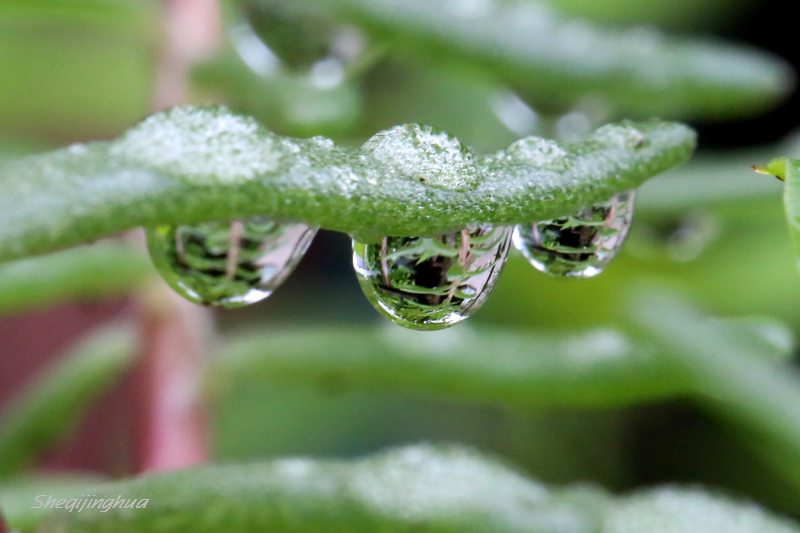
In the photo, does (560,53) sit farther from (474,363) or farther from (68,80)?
(68,80)

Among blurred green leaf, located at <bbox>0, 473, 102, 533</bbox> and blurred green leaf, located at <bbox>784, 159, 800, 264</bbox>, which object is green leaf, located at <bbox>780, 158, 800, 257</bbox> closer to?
blurred green leaf, located at <bbox>784, 159, 800, 264</bbox>

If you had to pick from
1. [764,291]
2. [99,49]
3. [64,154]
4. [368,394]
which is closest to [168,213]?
[64,154]

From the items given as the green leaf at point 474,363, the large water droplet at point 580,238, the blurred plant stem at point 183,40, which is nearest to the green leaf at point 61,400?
the green leaf at point 474,363

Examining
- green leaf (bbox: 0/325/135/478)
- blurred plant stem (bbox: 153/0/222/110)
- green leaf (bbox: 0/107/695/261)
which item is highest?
green leaf (bbox: 0/107/695/261)

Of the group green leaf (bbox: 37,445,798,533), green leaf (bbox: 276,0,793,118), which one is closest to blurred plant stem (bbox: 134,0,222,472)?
green leaf (bbox: 276,0,793,118)

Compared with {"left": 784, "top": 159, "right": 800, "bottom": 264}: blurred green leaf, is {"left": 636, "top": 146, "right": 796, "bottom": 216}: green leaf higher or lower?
lower

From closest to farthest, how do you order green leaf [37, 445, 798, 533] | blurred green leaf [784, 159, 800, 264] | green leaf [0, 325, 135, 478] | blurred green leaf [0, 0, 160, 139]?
blurred green leaf [784, 159, 800, 264] → green leaf [37, 445, 798, 533] → green leaf [0, 325, 135, 478] → blurred green leaf [0, 0, 160, 139]

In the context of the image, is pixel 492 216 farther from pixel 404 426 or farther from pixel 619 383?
pixel 404 426
